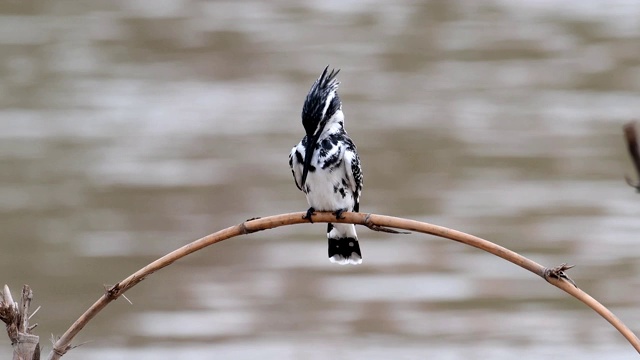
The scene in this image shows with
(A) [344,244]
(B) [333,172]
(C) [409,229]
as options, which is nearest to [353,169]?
(B) [333,172]

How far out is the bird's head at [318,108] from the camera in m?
2.52

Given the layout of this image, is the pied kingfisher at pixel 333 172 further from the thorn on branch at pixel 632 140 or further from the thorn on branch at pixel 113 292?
the thorn on branch at pixel 632 140

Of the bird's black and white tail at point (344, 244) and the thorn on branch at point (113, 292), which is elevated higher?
the bird's black and white tail at point (344, 244)

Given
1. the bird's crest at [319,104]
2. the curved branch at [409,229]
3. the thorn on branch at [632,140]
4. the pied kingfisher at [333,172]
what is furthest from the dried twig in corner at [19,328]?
the pied kingfisher at [333,172]

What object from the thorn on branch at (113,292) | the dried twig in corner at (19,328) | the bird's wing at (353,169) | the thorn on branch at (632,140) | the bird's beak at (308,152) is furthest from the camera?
the bird's wing at (353,169)

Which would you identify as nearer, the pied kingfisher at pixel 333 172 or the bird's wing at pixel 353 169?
the pied kingfisher at pixel 333 172

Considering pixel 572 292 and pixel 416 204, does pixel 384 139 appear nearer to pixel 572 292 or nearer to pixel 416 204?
pixel 416 204

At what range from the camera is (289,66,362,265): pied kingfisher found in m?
2.74

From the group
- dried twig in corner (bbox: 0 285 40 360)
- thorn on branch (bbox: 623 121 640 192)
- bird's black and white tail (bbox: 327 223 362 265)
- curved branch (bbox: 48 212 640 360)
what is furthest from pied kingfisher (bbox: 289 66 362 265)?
thorn on branch (bbox: 623 121 640 192)

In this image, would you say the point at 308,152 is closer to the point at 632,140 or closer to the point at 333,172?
the point at 333,172

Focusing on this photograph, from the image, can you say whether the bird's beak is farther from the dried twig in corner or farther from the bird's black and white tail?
the dried twig in corner

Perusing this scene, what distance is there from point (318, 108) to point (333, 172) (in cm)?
38

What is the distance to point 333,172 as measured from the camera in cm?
287

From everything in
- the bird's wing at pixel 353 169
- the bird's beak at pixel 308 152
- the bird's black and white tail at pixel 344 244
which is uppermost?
the bird's wing at pixel 353 169
